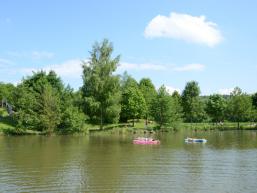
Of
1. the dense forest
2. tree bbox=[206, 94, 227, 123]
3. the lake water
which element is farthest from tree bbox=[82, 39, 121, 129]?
tree bbox=[206, 94, 227, 123]

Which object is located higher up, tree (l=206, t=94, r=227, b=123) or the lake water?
tree (l=206, t=94, r=227, b=123)

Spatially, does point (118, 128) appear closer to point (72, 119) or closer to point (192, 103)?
point (72, 119)

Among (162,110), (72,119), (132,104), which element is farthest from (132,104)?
(72,119)

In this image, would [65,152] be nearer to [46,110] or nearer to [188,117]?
[46,110]

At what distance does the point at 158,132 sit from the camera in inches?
3529

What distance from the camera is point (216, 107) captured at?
120m

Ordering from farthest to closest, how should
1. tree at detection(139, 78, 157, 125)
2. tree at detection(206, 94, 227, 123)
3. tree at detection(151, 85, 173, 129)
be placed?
tree at detection(206, 94, 227, 123) → tree at detection(139, 78, 157, 125) → tree at detection(151, 85, 173, 129)

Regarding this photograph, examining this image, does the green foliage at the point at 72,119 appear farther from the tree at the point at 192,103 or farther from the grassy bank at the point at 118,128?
the tree at the point at 192,103

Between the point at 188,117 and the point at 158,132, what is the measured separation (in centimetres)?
2941

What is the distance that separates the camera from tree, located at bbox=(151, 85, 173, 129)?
311 feet

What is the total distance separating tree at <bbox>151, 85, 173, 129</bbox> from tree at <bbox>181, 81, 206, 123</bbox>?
57.0 ft

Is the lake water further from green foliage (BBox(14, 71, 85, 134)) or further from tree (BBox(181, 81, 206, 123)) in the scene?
tree (BBox(181, 81, 206, 123))

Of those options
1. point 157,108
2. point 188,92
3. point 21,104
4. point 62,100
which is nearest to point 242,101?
point 188,92

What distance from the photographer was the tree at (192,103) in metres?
114
